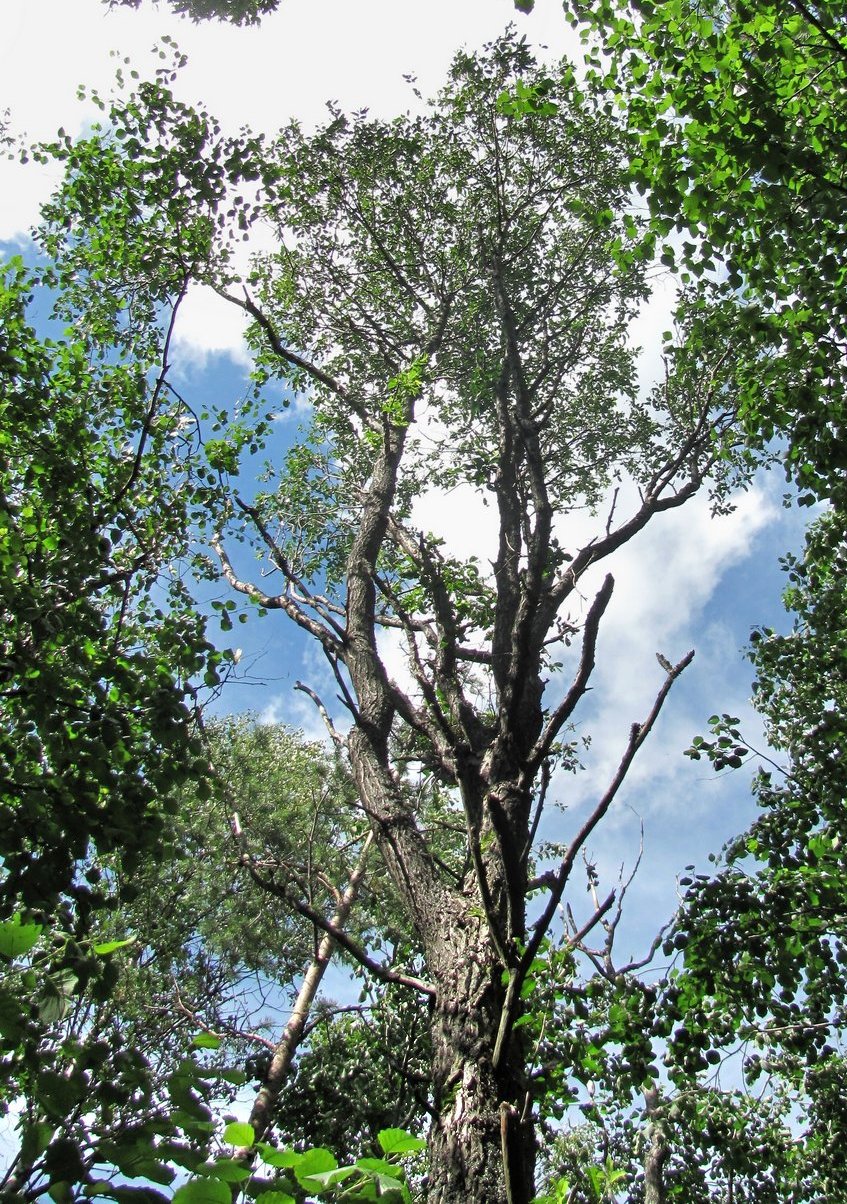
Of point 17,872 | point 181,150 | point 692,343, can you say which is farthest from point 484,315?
point 17,872

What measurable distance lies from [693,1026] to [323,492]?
26.3 ft

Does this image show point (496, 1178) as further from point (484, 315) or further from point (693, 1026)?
point (484, 315)

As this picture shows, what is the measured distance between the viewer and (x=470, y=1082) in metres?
3.95

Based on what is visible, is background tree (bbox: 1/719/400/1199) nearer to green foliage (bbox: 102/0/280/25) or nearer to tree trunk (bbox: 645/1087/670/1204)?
tree trunk (bbox: 645/1087/670/1204)

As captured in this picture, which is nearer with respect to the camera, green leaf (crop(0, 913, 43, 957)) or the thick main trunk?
green leaf (crop(0, 913, 43, 957))

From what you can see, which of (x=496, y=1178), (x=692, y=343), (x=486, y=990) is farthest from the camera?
(x=692, y=343)

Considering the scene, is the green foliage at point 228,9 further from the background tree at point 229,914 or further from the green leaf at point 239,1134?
the green leaf at point 239,1134

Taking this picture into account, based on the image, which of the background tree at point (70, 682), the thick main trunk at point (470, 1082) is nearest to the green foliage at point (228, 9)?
the background tree at point (70, 682)

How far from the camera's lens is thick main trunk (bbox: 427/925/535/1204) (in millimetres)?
3641

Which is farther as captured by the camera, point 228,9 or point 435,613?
point 228,9

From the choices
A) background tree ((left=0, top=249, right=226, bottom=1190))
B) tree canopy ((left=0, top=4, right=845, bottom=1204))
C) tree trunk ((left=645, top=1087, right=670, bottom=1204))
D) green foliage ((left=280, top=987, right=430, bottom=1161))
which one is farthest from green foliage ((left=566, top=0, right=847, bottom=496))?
tree trunk ((left=645, top=1087, right=670, bottom=1204))

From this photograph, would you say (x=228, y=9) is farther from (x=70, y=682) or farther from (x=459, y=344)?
(x=70, y=682)

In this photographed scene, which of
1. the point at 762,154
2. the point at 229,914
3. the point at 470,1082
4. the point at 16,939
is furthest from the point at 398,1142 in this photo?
the point at 229,914

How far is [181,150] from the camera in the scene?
6.36m
